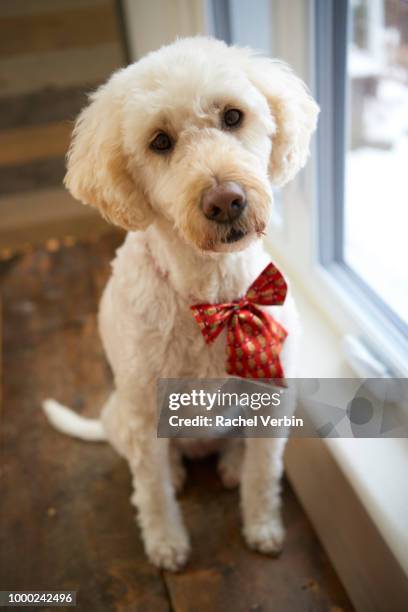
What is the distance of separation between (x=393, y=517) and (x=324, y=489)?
298 millimetres

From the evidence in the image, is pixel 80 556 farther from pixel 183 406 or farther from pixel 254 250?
pixel 254 250

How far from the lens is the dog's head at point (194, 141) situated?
905 millimetres

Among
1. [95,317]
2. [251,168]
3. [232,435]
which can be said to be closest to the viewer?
[251,168]

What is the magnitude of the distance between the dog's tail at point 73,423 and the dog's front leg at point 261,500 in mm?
447

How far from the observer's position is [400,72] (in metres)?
1.18

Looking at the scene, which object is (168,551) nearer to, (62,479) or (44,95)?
(62,479)

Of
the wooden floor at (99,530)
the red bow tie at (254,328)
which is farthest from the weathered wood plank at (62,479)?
the red bow tie at (254,328)

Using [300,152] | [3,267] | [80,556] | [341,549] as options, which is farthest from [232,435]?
[3,267]

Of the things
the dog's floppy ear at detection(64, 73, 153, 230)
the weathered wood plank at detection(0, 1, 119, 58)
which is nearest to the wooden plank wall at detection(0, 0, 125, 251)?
the weathered wood plank at detection(0, 1, 119, 58)

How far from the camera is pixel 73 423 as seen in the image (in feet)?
5.41

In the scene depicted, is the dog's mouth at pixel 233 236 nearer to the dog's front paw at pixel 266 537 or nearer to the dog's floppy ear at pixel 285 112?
the dog's floppy ear at pixel 285 112

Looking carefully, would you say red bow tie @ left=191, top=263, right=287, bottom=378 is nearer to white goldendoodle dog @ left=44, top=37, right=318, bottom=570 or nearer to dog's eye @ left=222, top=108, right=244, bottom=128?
white goldendoodle dog @ left=44, top=37, right=318, bottom=570

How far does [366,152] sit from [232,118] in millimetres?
535

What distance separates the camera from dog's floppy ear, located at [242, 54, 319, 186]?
996mm
